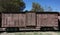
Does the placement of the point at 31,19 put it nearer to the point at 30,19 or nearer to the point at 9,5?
the point at 30,19

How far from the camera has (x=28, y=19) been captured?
15.9 m

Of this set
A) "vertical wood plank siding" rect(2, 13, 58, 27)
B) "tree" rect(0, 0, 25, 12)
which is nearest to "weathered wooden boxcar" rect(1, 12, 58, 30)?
"vertical wood plank siding" rect(2, 13, 58, 27)

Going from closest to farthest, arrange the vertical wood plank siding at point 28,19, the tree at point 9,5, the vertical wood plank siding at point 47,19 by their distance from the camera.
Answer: the vertical wood plank siding at point 28,19, the vertical wood plank siding at point 47,19, the tree at point 9,5

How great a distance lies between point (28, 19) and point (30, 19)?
0.28 meters

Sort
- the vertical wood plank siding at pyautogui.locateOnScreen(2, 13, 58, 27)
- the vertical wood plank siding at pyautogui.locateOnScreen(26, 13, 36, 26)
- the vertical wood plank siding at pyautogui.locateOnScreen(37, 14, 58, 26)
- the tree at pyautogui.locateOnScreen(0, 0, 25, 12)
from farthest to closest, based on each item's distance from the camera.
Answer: the tree at pyautogui.locateOnScreen(0, 0, 25, 12) < the vertical wood plank siding at pyautogui.locateOnScreen(37, 14, 58, 26) < the vertical wood plank siding at pyautogui.locateOnScreen(2, 13, 58, 27) < the vertical wood plank siding at pyautogui.locateOnScreen(26, 13, 36, 26)

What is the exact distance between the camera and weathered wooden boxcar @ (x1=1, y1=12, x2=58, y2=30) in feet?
51.4

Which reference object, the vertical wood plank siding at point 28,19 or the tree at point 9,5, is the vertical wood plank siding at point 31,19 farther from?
the tree at point 9,5

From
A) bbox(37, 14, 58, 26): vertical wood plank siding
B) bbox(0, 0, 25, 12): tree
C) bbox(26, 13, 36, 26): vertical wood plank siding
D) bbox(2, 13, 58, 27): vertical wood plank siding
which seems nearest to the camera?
bbox(26, 13, 36, 26): vertical wood plank siding

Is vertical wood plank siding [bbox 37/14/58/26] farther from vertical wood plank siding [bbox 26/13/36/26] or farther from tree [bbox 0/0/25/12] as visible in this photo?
tree [bbox 0/0/25/12]

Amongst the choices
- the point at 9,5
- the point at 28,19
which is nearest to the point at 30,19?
the point at 28,19

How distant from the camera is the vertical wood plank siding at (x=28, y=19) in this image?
51.9ft

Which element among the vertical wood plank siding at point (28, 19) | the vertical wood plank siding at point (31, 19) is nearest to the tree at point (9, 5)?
the vertical wood plank siding at point (28, 19)

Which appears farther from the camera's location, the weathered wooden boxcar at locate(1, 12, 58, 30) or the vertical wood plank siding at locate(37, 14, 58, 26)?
the vertical wood plank siding at locate(37, 14, 58, 26)

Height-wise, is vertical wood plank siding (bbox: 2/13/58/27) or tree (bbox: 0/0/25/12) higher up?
tree (bbox: 0/0/25/12)
